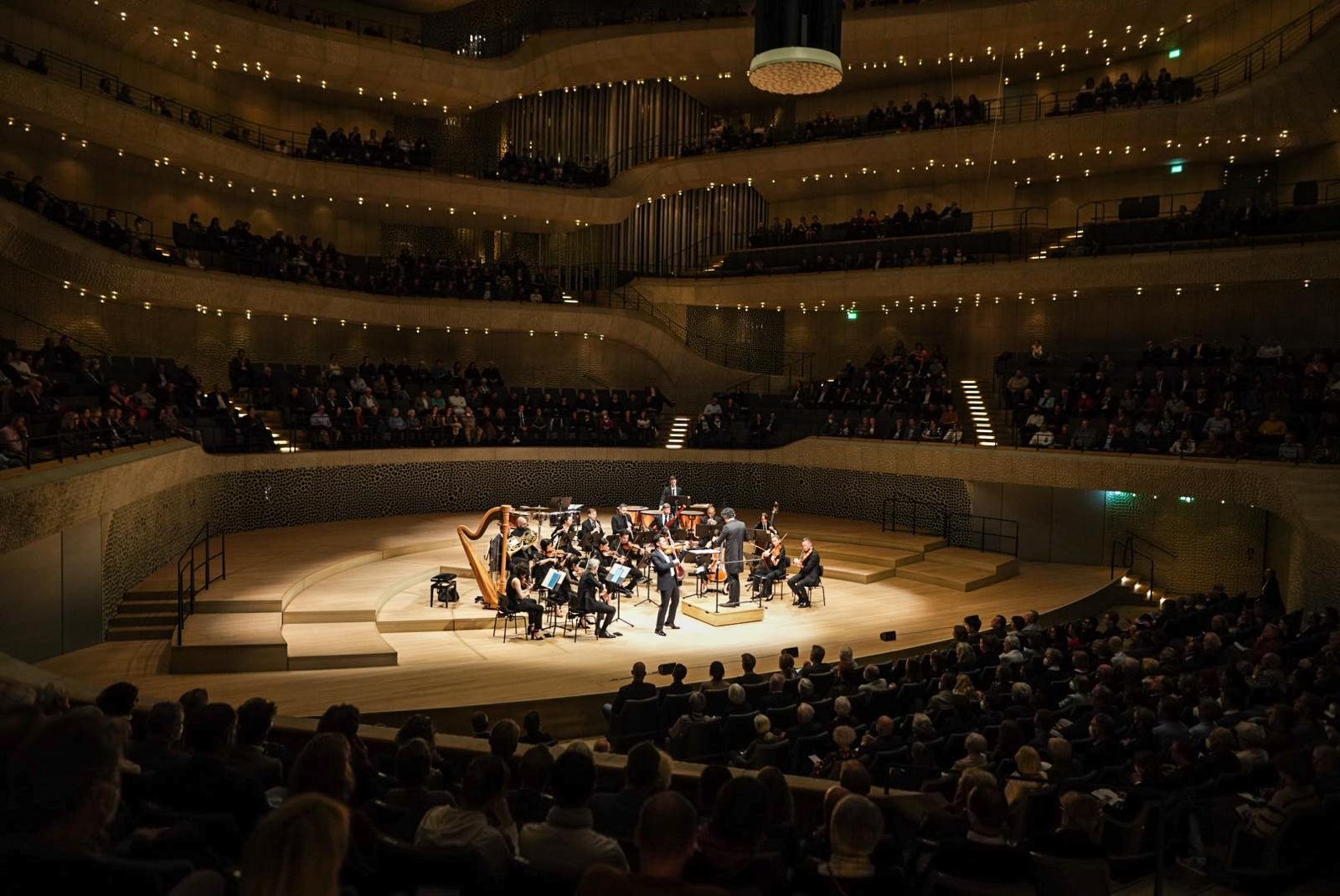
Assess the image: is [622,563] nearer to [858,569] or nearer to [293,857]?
[858,569]

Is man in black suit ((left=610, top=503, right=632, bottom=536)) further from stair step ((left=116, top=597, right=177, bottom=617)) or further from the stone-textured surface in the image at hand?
the stone-textured surface

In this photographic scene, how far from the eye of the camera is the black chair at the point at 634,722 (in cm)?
958

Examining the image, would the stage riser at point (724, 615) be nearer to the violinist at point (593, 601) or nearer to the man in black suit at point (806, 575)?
the man in black suit at point (806, 575)

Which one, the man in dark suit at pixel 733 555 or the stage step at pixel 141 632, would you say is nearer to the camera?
the stage step at pixel 141 632

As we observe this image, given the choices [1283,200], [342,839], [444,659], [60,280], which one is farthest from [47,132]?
[1283,200]

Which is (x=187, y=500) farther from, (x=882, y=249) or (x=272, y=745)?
(x=882, y=249)

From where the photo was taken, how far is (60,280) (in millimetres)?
19422

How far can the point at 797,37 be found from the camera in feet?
41.4

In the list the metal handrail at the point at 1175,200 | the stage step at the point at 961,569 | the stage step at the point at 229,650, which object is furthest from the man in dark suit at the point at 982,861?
the metal handrail at the point at 1175,200

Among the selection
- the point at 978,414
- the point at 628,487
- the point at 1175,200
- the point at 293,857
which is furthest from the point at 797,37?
the point at 1175,200

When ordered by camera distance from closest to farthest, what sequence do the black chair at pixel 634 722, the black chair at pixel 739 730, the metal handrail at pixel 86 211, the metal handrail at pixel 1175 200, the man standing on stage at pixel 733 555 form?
the black chair at pixel 739 730 < the black chair at pixel 634 722 < the man standing on stage at pixel 733 555 < the metal handrail at pixel 86 211 < the metal handrail at pixel 1175 200

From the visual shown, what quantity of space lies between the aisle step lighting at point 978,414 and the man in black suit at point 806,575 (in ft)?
23.2

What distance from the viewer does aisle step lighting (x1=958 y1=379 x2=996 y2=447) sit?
22455 millimetres

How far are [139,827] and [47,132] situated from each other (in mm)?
22179
